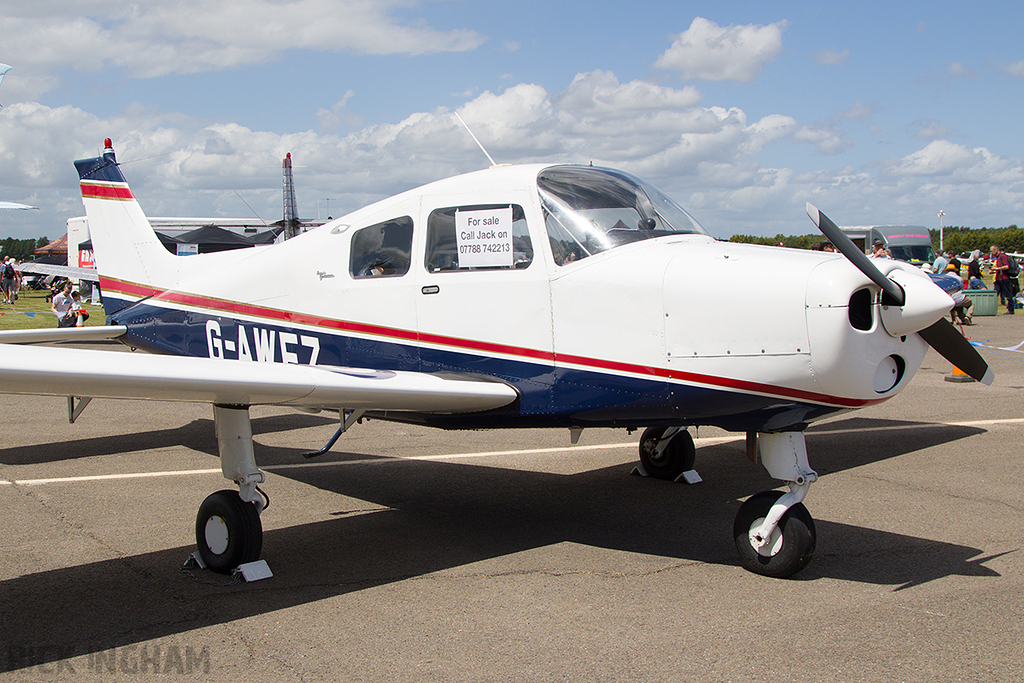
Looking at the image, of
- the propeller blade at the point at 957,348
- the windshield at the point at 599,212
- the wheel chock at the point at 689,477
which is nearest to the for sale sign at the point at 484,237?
the windshield at the point at 599,212

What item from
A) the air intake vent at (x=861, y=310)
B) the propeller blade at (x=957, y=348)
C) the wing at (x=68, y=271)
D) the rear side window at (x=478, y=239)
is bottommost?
the propeller blade at (x=957, y=348)

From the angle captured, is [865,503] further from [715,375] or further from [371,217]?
[371,217]

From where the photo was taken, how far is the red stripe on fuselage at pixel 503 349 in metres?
4.20

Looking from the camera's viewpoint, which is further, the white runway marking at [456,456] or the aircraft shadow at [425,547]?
the white runway marking at [456,456]

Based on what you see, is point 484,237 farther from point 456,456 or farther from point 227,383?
point 456,456

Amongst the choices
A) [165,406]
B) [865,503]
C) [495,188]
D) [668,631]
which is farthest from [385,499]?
[165,406]

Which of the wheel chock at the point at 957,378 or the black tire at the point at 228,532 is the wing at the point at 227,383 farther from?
the wheel chock at the point at 957,378

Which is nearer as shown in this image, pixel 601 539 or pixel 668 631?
pixel 668 631

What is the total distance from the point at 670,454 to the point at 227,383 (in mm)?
4074

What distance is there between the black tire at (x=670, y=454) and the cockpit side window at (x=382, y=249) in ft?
9.26

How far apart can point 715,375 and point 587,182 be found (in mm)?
1597

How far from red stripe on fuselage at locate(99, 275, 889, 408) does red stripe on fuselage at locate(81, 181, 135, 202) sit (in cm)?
179

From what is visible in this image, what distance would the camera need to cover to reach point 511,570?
4.88 metres

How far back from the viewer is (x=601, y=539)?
5.46 m
